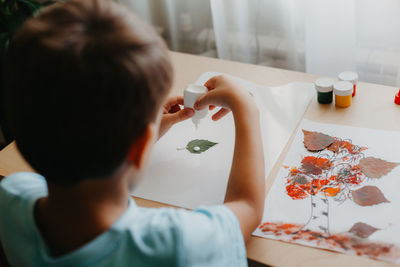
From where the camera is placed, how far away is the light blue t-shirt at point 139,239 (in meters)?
0.55

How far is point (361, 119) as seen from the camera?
3.15ft

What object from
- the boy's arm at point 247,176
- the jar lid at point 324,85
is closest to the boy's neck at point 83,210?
the boy's arm at point 247,176

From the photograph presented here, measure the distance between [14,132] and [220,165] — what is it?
1.41 feet

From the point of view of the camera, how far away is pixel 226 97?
2.76ft

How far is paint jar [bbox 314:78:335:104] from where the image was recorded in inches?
39.5

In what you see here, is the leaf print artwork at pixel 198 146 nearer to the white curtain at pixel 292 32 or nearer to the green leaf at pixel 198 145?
the green leaf at pixel 198 145

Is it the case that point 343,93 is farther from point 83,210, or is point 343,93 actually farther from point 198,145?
point 83,210

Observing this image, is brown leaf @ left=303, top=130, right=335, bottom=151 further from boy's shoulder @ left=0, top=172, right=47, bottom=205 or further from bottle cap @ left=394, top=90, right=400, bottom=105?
boy's shoulder @ left=0, top=172, right=47, bottom=205

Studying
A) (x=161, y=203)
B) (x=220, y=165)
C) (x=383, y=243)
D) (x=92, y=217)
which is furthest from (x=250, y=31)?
(x=92, y=217)

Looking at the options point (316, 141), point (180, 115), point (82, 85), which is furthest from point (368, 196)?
point (82, 85)

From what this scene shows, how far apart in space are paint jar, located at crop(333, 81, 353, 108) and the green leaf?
0.95 feet

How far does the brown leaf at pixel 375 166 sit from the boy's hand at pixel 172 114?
1.12ft

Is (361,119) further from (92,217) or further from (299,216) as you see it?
(92,217)

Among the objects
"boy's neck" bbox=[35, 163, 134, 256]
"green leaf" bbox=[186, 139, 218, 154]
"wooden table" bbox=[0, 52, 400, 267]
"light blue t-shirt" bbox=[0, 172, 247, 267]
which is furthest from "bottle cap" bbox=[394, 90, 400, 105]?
"boy's neck" bbox=[35, 163, 134, 256]
